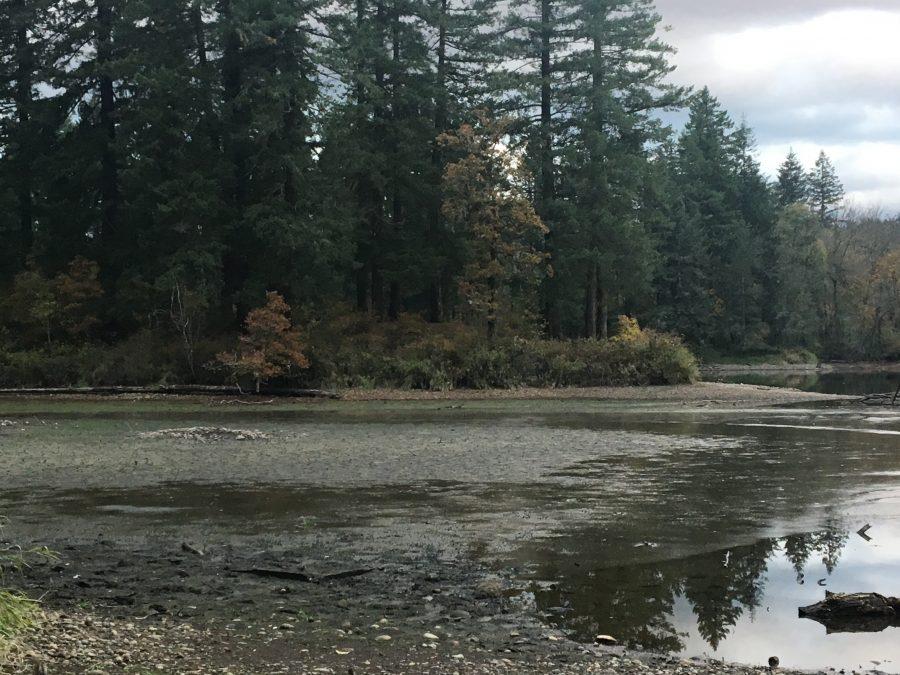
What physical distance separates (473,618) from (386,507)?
544 cm

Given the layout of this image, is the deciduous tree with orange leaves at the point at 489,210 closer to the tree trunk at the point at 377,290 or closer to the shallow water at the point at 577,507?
the tree trunk at the point at 377,290

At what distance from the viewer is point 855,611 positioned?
768cm

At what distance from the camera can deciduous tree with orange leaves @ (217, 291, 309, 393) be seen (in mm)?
36125

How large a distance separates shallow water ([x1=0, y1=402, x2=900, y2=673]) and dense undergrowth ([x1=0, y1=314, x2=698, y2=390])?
45.4 ft

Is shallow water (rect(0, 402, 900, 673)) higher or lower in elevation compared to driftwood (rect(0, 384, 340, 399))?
lower

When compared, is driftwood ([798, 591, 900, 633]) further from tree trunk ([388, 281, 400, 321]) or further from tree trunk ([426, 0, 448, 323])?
tree trunk ([388, 281, 400, 321])

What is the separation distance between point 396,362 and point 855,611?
31.5 m

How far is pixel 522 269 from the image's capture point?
141 ft

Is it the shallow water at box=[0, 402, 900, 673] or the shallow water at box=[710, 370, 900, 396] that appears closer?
the shallow water at box=[0, 402, 900, 673]

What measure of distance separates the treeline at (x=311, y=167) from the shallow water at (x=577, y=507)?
58.3ft

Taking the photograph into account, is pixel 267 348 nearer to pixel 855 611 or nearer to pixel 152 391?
pixel 152 391

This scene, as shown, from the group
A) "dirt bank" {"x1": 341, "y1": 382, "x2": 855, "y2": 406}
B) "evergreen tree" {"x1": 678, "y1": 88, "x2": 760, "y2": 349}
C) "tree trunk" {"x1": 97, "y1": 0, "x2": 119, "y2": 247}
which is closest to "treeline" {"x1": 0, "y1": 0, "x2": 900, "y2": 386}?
"tree trunk" {"x1": 97, "y1": 0, "x2": 119, "y2": 247}

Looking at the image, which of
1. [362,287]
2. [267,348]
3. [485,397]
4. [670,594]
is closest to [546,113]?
[362,287]

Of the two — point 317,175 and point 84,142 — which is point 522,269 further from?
point 84,142
